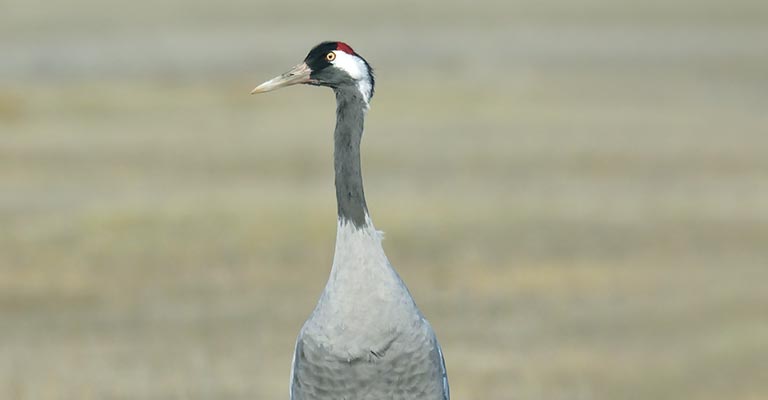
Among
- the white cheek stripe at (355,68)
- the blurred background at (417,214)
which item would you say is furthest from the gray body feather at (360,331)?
the blurred background at (417,214)

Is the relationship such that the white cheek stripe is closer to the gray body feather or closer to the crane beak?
the crane beak

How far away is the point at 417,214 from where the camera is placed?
19.8 metres

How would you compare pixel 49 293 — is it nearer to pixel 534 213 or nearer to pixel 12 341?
pixel 12 341

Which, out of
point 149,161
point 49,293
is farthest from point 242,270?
point 149,161

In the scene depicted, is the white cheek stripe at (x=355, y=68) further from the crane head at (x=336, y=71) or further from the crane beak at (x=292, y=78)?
the crane beak at (x=292, y=78)

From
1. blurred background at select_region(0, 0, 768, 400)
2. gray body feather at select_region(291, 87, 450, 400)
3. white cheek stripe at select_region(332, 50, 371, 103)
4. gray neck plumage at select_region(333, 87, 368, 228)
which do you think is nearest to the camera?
gray body feather at select_region(291, 87, 450, 400)

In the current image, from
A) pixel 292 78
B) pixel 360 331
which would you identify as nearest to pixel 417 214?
pixel 292 78

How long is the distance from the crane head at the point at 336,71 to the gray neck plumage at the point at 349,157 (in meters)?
0.04

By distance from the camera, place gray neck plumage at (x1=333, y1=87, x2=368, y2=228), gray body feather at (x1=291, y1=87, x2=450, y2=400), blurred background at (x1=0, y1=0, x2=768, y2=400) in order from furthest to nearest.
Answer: blurred background at (x1=0, y1=0, x2=768, y2=400)
gray neck plumage at (x1=333, y1=87, x2=368, y2=228)
gray body feather at (x1=291, y1=87, x2=450, y2=400)

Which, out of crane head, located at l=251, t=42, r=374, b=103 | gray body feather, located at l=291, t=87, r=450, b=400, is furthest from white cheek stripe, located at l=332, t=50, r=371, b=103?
gray body feather, located at l=291, t=87, r=450, b=400

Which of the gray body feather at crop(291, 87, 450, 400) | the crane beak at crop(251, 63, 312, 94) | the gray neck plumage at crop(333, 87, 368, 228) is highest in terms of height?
the crane beak at crop(251, 63, 312, 94)

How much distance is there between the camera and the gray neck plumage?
7.71 m

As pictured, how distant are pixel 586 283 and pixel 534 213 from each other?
134 inches

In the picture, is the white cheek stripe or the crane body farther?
the white cheek stripe
